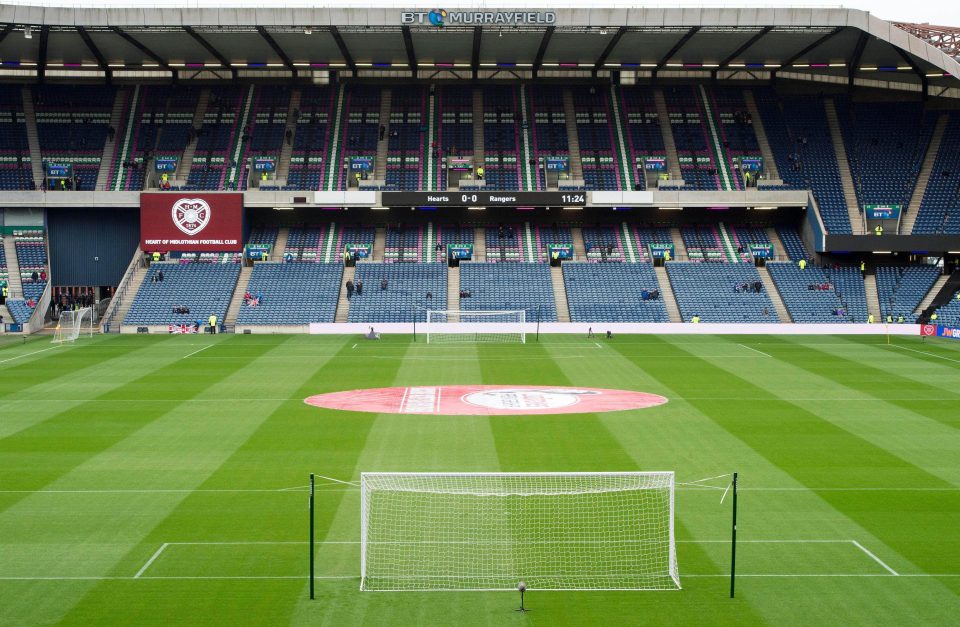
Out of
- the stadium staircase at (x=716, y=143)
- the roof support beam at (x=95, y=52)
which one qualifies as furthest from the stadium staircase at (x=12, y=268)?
the stadium staircase at (x=716, y=143)

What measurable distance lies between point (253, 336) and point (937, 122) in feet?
177

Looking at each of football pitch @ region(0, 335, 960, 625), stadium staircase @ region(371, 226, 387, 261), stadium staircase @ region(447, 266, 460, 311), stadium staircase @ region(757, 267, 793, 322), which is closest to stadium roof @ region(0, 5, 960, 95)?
stadium staircase @ region(371, 226, 387, 261)

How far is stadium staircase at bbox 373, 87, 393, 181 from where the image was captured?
71.0m

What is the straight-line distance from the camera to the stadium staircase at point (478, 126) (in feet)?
238

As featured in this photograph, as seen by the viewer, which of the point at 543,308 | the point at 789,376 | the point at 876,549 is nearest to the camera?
the point at 876,549

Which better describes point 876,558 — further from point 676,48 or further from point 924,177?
point 924,177

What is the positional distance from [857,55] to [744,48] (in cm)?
746

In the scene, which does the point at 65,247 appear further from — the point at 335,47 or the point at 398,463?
the point at 398,463

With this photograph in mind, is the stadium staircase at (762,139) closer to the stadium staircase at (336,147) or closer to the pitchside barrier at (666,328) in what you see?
the pitchside barrier at (666,328)

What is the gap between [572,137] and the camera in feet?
243

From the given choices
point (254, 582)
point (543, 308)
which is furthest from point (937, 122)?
point (254, 582)

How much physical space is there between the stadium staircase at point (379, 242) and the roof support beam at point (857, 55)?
114ft

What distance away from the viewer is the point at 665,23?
59438 mm

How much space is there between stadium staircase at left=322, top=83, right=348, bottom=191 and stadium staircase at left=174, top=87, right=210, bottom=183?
10.1m
